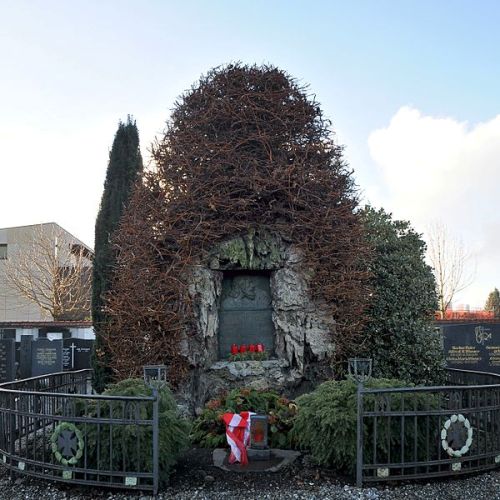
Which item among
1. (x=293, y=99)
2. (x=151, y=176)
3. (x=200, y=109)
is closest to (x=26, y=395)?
(x=151, y=176)

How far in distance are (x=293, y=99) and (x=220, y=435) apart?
5702 millimetres

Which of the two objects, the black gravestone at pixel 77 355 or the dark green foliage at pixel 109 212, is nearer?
the dark green foliage at pixel 109 212

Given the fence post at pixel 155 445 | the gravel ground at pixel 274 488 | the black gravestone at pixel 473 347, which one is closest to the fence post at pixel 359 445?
the gravel ground at pixel 274 488

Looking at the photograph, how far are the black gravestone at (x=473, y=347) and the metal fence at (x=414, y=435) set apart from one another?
258 inches

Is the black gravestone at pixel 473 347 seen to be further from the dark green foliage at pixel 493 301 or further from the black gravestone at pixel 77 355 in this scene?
the dark green foliage at pixel 493 301

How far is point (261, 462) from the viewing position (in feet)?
19.2

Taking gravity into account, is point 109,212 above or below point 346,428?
above

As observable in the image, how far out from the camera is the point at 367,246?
8828mm

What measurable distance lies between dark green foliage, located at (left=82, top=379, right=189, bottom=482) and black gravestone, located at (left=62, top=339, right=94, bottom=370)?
406 inches

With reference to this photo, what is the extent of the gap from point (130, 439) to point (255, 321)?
402 cm

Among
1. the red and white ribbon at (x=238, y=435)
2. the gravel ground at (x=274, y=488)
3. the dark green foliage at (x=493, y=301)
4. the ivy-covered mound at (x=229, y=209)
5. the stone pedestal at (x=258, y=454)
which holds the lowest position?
the gravel ground at (x=274, y=488)

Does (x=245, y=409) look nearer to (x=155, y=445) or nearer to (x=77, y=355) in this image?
(x=155, y=445)

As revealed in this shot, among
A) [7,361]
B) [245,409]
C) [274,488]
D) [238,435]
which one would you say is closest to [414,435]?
[274,488]

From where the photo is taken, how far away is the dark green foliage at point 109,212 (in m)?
9.52
